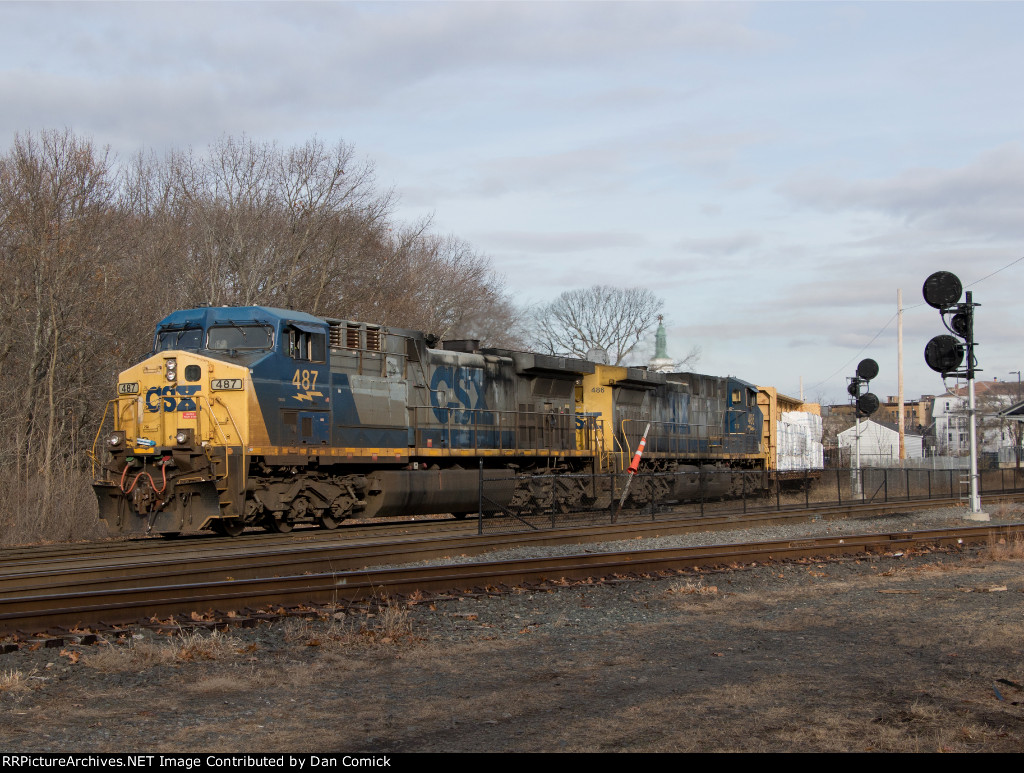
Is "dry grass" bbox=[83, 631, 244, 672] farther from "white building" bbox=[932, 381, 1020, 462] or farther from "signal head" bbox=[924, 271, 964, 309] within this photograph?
"white building" bbox=[932, 381, 1020, 462]

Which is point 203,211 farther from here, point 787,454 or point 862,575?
point 787,454

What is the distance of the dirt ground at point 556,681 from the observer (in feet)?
17.0

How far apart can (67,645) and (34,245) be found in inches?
618

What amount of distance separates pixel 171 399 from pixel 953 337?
51.1 ft

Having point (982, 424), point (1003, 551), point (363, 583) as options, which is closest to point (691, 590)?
point (363, 583)

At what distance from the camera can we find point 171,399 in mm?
15375

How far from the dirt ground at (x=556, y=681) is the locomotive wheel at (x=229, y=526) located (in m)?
7.52

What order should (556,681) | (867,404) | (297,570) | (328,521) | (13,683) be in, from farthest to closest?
(867,404)
(328,521)
(297,570)
(556,681)
(13,683)

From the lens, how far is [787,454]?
132ft

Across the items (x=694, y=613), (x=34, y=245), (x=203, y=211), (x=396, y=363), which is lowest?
(x=694, y=613)

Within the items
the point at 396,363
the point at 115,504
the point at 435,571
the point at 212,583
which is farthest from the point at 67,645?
the point at 396,363

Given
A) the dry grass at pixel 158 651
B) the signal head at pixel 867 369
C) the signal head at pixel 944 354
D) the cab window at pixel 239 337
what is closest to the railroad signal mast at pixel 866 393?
the signal head at pixel 867 369

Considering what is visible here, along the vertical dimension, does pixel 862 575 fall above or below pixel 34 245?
below

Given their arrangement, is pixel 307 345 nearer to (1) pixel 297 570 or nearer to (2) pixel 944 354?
(1) pixel 297 570
